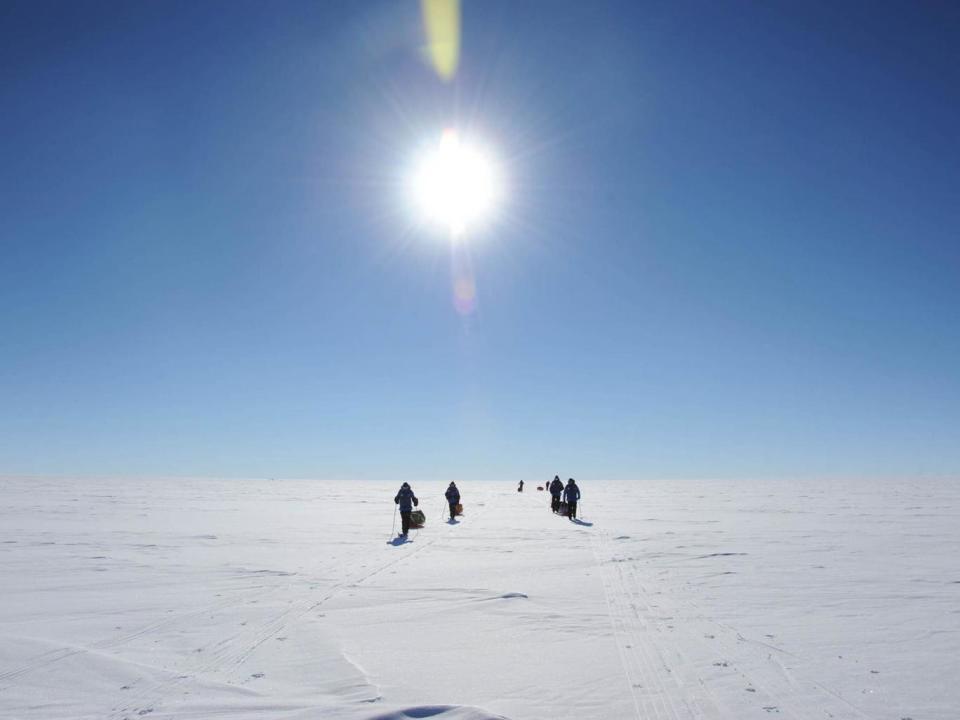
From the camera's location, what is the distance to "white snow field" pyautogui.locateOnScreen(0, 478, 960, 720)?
15.5 ft

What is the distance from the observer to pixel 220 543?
14.7m

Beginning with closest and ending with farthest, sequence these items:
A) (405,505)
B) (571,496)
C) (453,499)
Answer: (405,505) → (571,496) → (453,499)

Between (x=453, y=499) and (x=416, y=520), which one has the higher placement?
(x=453, y=499)

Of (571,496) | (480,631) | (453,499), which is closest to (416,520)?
(453,499)

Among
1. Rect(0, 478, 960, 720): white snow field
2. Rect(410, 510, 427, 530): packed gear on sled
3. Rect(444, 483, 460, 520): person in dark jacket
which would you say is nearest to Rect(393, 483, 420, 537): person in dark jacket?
Rect(410, 510, 427, 530): packed gear on sled

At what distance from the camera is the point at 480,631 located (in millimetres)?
6773

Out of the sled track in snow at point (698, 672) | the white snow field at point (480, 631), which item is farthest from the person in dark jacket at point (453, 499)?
the sled track in snow at point (698, 672)

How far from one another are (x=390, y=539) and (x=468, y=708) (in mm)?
11767

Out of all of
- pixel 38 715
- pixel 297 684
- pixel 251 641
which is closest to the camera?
pixel 38 715

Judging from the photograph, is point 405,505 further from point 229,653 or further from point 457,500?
point 229,653

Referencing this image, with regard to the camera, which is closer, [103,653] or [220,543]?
[103,653]

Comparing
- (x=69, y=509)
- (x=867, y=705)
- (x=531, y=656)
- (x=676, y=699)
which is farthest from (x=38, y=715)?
(x=69, y=509)

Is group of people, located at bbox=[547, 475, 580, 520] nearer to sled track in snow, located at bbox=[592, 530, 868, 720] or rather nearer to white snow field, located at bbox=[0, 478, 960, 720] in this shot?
white snow field, located at bbox=[0, 478, 960, 720]

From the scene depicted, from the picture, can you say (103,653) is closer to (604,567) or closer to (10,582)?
(10,582)
